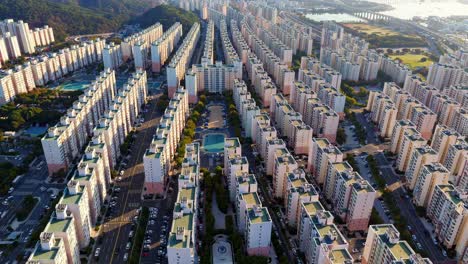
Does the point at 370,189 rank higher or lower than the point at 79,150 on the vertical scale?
higher

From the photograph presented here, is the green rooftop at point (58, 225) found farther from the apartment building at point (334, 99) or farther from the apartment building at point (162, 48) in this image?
the apartment building at point (162, 48)

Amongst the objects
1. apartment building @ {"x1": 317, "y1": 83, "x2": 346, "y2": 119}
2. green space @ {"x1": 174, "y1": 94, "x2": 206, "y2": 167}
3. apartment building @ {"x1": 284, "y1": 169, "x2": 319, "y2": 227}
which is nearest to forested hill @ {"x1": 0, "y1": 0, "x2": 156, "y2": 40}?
green space @ {"x1": 174, "y1": 94, "x2": 206, "y2": 167}

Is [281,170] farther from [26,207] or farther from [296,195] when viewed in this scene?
[26,207]

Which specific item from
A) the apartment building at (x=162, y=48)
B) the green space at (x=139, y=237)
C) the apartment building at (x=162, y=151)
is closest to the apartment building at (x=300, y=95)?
the apartment building at (x=162, y=151)

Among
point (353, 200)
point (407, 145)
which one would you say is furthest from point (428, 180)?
point (353, 200)

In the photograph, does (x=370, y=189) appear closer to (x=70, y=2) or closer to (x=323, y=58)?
(x=323, y=58)

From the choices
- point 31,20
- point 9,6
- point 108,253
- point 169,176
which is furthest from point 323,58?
point 9,6
